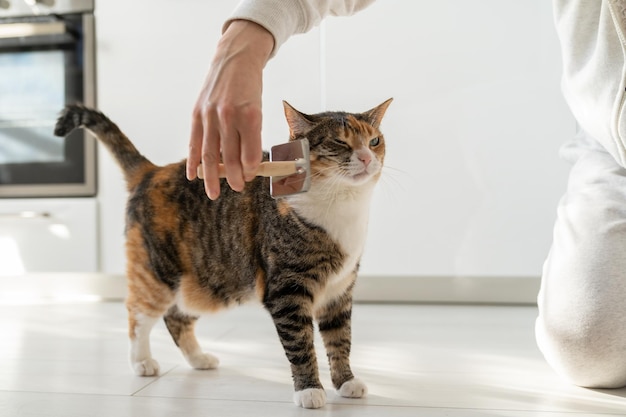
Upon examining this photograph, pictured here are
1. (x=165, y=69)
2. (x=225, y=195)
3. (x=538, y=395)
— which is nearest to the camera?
(x=538, y=395)

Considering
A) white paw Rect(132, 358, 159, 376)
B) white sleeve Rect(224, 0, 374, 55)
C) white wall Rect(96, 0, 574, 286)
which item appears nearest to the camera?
white sleeve Rect(224, 0, 374, 55)

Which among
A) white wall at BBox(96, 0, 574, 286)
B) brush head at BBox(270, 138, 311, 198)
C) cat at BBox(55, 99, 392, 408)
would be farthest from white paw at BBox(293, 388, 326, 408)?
white wall at BBox(96, 0, 574, 286)

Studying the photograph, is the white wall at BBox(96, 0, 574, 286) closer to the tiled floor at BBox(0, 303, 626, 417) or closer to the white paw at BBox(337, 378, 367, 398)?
the tiled floor at BBox(0, 303, 626, 417)

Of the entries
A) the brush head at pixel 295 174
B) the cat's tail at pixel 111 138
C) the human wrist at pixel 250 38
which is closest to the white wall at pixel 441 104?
the cat's tail at pixel 111 138

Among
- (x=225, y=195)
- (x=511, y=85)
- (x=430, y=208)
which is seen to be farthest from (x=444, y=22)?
(x=225, y=195)

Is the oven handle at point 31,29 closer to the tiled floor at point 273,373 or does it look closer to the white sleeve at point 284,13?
the tiled floor at point 273,373

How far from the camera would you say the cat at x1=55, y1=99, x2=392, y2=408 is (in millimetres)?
1231

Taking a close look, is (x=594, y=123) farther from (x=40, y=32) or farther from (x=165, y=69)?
(x=40, y=32)

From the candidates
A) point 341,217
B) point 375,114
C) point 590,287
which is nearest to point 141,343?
point 341,217

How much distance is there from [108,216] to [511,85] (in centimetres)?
137

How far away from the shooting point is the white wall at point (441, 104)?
214cm

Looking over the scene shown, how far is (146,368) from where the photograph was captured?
4.69 feet

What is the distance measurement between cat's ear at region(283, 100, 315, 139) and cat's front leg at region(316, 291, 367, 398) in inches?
12.6

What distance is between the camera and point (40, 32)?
7.59 feet
